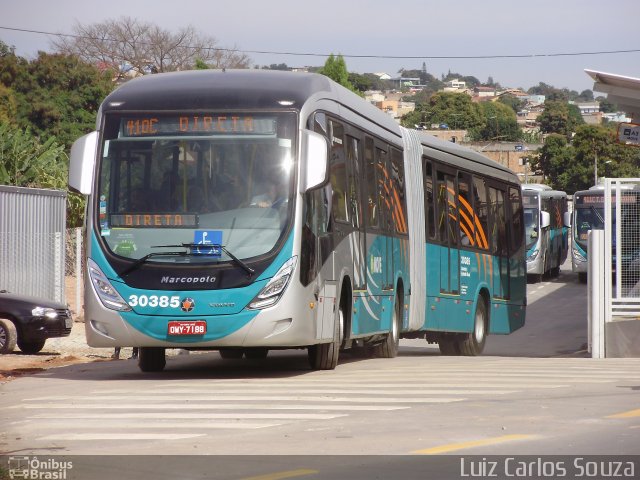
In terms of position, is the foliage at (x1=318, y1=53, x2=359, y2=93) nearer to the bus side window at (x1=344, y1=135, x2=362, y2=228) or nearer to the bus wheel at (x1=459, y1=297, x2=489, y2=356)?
the bus wheel at (x1=459, y1=297, x2=489, y2=356)

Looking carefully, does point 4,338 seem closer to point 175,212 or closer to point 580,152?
point 175,212

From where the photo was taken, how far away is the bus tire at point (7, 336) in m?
22.4

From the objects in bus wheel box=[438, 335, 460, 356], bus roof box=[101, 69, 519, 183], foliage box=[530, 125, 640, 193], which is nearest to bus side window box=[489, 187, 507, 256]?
bus wheel box=[438, 335, 460, 356]

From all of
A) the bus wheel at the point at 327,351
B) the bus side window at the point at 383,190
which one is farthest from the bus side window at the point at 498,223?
the bus wheel at the point at 327,351

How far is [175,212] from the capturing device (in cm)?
1463

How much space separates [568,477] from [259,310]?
680 centimetres

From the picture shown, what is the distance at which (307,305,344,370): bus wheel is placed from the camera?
16.0 m

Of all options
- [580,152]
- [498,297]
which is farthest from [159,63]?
[498,297]

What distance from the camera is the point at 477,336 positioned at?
2408 centimetres

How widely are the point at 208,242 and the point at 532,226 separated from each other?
3776cm

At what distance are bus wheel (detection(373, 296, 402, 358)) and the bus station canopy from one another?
5.62 m

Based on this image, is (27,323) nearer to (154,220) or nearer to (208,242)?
(154,220)

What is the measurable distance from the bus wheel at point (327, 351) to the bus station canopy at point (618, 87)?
319 inches

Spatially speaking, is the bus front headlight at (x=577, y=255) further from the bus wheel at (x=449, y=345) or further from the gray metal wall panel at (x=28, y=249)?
the bus wheel at (x=449, y=345)
